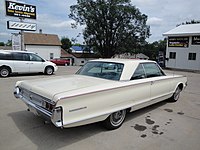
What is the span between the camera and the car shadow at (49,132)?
10.1 feet

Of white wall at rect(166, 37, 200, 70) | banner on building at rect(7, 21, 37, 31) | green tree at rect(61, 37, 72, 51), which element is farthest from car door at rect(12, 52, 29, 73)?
green tree at rect(61, 37, 72, 51)

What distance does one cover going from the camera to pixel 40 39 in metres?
39.4

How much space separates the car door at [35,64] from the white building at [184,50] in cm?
1950

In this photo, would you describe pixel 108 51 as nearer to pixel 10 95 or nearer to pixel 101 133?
pixel 10 95

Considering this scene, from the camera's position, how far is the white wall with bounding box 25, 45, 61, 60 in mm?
37631

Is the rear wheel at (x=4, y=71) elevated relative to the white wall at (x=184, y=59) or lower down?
lower down

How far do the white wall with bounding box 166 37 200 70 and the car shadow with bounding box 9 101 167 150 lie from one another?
22167mm

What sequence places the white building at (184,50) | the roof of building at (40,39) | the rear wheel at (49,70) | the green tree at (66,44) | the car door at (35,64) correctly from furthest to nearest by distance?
the green tree at (66,44)
the roof of building at (40,39)
the white building at (184,50)
the rear wheel at (49,70)
the car door at (35,64)

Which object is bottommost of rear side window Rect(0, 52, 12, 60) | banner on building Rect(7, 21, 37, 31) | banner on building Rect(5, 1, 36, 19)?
rear side window Rect(0, 52, 12, 60)

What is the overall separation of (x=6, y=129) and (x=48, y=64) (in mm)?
9106

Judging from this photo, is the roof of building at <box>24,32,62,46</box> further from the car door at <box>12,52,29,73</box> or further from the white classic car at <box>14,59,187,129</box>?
the white classic car at <box>14,59,187,129</box>

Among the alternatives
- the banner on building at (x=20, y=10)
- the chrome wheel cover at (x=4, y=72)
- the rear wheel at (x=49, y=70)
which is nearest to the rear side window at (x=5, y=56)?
the chrome wheel cover at (x=4, y=72)

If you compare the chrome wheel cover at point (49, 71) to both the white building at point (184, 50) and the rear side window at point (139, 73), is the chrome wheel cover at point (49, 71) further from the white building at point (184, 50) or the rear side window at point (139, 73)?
the white building at point (184, 50)

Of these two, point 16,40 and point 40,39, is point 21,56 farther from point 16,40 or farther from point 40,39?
point 40,39
